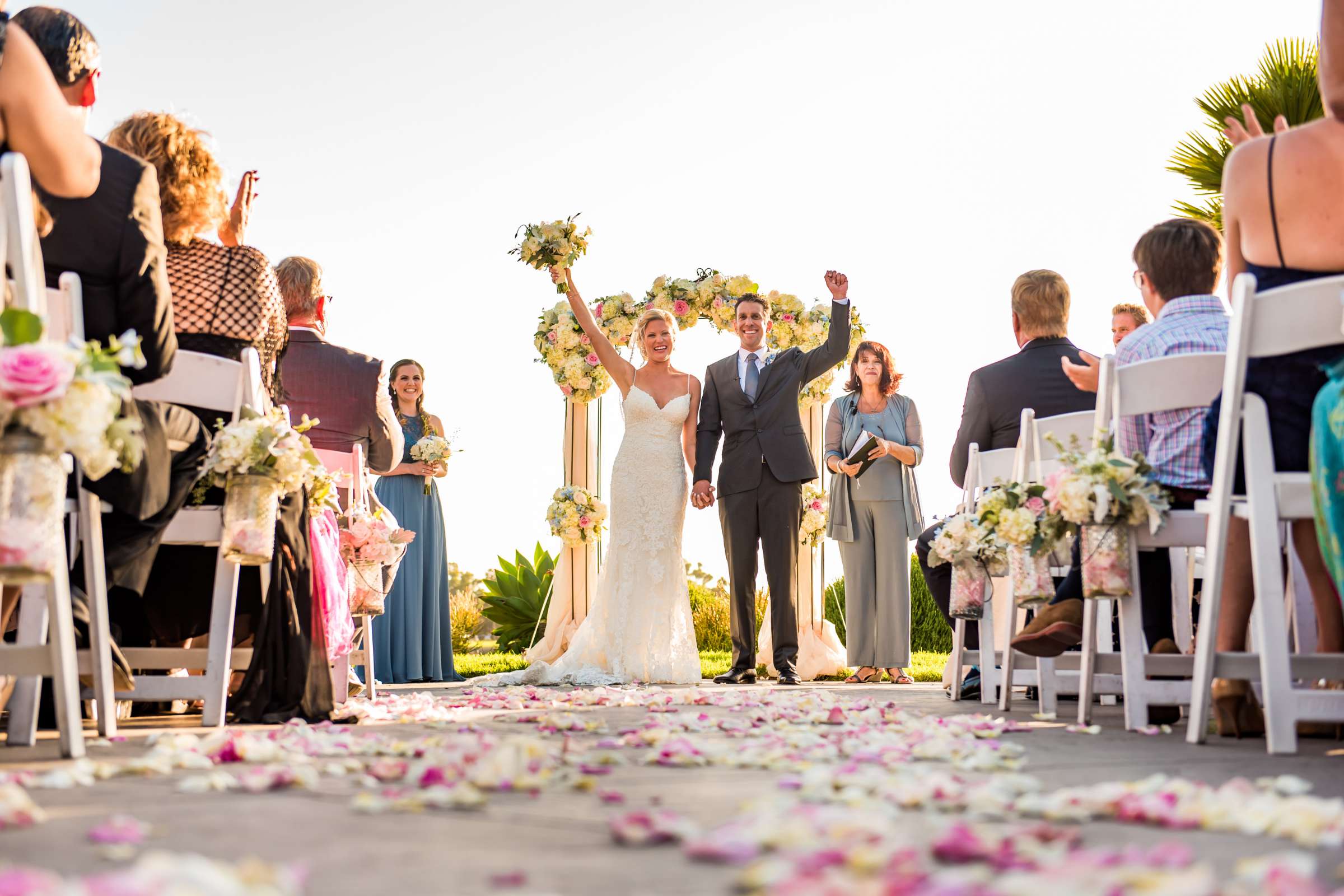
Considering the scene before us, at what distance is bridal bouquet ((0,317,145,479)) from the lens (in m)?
2.31

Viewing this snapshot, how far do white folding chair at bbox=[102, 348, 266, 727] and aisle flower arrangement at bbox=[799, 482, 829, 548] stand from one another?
5.99m

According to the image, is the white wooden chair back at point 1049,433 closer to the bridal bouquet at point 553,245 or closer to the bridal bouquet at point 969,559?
the bridal bouquet at point 969,559

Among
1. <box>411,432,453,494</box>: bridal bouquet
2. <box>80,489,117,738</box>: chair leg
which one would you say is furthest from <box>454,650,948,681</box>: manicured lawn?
<box>80,489,117,738</box>: chair leg

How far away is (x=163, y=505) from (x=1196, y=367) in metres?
3.10

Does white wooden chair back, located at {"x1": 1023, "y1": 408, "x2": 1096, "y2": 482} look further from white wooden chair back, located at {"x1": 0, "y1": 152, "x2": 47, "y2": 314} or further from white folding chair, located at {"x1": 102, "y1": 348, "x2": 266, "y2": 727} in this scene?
white wooden chair back, located at {"x1": 0, "y1": 152, "x2": 47, "y2": 314}

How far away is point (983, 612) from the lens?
552 cm

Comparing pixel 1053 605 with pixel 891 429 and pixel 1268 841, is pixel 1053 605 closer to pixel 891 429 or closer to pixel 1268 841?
pixel 1268 841

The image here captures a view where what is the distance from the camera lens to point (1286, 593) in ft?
13.2

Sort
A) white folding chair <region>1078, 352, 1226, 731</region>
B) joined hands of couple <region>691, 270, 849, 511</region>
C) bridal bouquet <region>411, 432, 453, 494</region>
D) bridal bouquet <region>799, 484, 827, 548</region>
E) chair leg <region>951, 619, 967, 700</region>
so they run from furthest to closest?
bridal bouquet <region>799, 484, 827, 548</region>
bridal bouquet <region>411, 432, 453, 494</region>
joined hands of couple <region>691, 270, 849, 511</region>
chair leg <region>951, 619, 967, 700</region>
white folding chair <region>1078, 352, 1226, 731</region>

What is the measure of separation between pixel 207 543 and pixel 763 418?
4.59 m

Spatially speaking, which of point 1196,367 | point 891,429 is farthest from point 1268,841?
point 891,429

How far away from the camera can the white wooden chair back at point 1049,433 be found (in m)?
4.69

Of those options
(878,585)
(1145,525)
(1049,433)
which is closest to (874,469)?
(878,585)

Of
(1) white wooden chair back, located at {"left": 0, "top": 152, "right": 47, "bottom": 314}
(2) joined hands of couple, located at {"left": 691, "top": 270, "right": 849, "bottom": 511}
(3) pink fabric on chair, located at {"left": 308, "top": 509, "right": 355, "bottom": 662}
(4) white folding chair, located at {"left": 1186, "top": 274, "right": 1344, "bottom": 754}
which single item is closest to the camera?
(1) white wooden chair back, located at {"left": 0, "top": 152, "right": 47, "bottom": 314}
